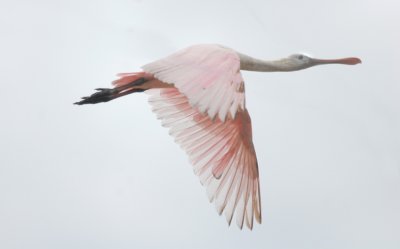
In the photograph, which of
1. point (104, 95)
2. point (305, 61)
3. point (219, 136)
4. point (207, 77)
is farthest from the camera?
point (305, 61)

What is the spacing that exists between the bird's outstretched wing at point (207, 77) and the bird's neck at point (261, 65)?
1.73 metres

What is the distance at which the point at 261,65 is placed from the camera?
13086 millimetres

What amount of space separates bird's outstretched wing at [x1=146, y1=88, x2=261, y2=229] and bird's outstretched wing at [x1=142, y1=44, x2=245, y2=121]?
207cm

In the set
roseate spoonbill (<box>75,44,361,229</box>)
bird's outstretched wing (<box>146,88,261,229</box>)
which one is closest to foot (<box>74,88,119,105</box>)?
roseate spoonbill (<box>75,44,361,229</box>)

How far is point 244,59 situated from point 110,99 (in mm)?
1519

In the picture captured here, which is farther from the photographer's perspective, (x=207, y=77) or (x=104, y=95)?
(x=104, y=95)

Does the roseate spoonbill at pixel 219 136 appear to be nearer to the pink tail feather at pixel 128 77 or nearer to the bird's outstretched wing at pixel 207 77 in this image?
the pink tail feather at pixel 128 77

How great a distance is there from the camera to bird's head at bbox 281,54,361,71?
44.8 ft

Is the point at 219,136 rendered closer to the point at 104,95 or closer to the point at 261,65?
the point at 261,65

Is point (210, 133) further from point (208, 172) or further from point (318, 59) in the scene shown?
point (318, 59)

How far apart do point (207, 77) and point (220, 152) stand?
3112 mm

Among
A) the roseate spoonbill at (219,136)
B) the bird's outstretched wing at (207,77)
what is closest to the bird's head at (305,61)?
the roseate spoonbill at (219,136)

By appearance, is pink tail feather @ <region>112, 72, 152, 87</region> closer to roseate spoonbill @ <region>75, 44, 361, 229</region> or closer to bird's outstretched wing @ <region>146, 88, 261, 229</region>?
roseate spoonbill @ <region>75, 44, 361, 229</region>

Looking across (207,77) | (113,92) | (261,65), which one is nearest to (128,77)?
(113,92)
